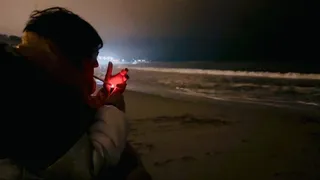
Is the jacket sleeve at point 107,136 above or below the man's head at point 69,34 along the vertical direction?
below

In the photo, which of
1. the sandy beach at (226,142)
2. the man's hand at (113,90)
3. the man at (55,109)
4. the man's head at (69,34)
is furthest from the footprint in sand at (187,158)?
the man's head at (69,34)

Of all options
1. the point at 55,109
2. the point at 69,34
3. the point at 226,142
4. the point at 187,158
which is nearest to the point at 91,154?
the point at 55,109

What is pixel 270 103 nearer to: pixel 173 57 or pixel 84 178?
pixel 84 178

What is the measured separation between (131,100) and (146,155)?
611 cm

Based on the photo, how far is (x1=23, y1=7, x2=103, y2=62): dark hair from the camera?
4.54 ft

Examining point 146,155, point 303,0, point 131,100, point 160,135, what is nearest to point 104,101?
point 146,155

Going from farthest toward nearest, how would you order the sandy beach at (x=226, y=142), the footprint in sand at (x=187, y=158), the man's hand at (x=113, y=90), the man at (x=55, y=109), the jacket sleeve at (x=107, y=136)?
1. the footprint in sand at (x=187, y=158)
2. the sandy beach at (x=226, y=142)
3. the man's hand at (x=113, y=90)
4. the jacket sleeve at (x=107, y=136)
5. the man at (x=55, y=109)

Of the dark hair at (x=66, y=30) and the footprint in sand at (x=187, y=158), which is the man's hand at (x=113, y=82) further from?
the footprint in sand at (x=187, y=158)

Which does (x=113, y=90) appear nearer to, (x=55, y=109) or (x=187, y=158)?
(x=55, y=109)

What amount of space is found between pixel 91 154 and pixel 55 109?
0.22m

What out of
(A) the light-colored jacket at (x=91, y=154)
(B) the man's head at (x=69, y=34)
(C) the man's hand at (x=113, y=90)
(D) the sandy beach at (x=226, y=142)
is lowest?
(D) the sandy beach at (x=226, y=142)

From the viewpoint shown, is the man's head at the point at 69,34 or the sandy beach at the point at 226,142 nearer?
the man's head at the point at 69,34

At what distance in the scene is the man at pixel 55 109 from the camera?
4.02ft

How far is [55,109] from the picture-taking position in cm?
124
